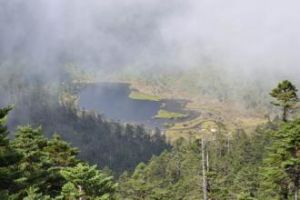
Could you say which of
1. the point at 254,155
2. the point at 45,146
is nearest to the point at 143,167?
the point at 254,155

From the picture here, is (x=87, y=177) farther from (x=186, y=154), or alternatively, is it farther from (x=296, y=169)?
(x=186, y=154)

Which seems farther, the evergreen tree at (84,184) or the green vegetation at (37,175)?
the evergreen tree at (84,184)

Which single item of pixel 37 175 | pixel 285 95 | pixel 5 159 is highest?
pixel 285 95

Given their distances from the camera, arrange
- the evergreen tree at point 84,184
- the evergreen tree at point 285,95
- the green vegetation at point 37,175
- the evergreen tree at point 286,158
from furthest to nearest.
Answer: the evergreen tree at point 285,95 < the evergreen tree at point 286,158 < the evergreen tree at point 84,184 < the green vegetation at point 37,175

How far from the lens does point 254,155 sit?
16362 cm

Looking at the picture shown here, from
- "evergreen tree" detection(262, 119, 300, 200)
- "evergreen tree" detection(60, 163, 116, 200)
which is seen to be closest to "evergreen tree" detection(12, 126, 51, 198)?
"evergreen tree" detection(60, 163, 116, 200)

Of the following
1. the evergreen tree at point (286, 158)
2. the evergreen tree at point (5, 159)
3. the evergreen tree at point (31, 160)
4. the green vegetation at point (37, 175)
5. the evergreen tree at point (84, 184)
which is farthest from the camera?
the evergreen tree at point (286, 158)

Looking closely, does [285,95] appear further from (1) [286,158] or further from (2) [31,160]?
(2) [31,160]

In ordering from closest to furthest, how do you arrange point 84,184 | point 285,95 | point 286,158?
point 84,184 → point 286,158 → point 285,95

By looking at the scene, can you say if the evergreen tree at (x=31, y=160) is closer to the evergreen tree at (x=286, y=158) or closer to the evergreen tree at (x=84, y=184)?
the evergreen tree at (x=84, y=184)

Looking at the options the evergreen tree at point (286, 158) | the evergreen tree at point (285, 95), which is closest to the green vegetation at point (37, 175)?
the evergreen tree at point (286, 158)

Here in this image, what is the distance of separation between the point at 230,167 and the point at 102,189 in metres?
114

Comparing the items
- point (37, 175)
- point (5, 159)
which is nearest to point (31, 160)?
point (37, 175)

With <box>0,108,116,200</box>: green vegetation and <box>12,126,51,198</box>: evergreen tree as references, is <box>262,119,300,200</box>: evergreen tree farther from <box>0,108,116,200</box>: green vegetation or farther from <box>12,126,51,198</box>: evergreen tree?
<box>12,126,51,198</box>: evergreen tree
